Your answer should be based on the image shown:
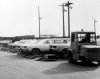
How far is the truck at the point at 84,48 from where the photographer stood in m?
14.9

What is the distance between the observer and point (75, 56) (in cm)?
1588

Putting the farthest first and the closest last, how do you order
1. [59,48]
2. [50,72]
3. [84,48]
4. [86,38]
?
1. [59,48]
2. [86,38]
3. [84,48]
4. [50,72]

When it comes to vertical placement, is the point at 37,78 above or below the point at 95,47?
below

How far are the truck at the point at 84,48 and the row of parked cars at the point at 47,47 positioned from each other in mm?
5057

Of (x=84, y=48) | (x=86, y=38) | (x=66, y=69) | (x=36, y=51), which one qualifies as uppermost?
(x=86, y=38)

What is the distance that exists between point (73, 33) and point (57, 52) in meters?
5.81

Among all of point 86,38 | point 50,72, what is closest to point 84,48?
point 86,38

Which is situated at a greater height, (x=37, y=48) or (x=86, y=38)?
(x=86, y=38)

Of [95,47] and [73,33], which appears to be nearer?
[95,47]

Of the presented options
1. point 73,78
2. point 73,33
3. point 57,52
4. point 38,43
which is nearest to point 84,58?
point 73,33

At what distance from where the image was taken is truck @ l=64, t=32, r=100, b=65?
48.9 ft

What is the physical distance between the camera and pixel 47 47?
2358 centimetres

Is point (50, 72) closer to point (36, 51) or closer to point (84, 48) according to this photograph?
point (84, 48)

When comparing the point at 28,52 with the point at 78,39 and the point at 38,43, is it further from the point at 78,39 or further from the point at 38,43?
the point at 78,39
